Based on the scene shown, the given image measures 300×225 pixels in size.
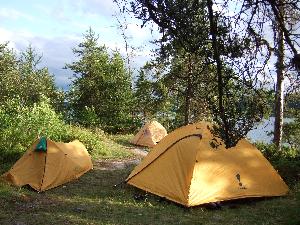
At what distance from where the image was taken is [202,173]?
34.1 feet

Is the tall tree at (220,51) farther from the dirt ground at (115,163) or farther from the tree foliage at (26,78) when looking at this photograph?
the tree foliage at (26,78)

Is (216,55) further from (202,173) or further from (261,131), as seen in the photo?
(261,131)

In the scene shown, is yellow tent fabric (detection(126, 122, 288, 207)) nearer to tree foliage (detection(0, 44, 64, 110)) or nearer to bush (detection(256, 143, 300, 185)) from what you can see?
bush (detection(256, 143, 300, 185))

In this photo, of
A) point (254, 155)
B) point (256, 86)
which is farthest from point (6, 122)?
point (256, 86)

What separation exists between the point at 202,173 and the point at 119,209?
2.31 m

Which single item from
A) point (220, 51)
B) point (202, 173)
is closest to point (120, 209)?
point (202, 173)

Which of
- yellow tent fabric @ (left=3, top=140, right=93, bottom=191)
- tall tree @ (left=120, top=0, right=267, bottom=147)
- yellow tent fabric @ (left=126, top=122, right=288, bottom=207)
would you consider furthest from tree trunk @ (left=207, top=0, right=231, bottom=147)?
yellow tent fabric @ (left=3, top=140, right=93, bottom=191)

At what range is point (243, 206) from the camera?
33.6 feet

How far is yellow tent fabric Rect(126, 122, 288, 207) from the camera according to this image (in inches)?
402

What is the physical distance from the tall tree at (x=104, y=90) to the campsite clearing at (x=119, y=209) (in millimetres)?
14383

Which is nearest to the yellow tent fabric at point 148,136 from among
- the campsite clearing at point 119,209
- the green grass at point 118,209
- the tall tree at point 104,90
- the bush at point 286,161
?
the tall tree at point 104,90

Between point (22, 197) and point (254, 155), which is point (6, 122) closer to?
point (22, 197)

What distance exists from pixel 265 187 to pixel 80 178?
18.3ft

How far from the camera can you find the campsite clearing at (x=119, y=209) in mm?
8758
